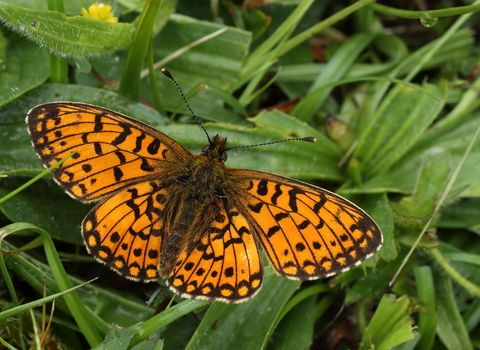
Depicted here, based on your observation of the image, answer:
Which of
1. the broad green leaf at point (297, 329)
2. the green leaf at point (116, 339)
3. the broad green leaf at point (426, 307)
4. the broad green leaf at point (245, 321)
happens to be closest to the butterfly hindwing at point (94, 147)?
the green leaf at point (116, 339)

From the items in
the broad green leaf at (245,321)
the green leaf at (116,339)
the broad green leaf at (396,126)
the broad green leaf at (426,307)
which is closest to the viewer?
the green leaf at (116,339)

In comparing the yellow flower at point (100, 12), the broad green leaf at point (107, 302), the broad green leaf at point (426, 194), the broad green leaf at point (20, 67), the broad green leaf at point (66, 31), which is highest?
the yellow flower at point (100, 12)

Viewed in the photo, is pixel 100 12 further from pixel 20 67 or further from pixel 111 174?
pixel 111 174

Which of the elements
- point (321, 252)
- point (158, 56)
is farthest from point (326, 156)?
point (158, 56)

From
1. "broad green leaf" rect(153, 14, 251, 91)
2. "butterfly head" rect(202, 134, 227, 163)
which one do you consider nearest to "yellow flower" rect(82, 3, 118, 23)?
"broad green leaf" rect(153, 14, 251, 91)

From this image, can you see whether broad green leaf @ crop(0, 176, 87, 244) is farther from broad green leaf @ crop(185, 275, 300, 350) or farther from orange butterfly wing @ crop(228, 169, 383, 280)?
orange butterfly wing @ crop(228, 169, 383, 280)

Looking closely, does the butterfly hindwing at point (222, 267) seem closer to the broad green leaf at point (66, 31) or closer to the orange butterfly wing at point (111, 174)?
the orange butterfly wing at point (111, 174)
